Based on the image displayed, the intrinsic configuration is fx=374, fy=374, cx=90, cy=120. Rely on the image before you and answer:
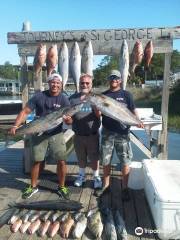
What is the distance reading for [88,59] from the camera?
219 inches

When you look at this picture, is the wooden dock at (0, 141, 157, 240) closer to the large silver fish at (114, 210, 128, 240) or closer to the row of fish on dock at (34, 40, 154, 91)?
the large silver fish at (114, 210, 128, 240)

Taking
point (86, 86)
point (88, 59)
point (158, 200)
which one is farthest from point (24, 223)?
point (88, 59)

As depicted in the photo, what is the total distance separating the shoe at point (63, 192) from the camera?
16.8 ft

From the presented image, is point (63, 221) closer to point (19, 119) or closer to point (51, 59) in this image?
point (19, 119)

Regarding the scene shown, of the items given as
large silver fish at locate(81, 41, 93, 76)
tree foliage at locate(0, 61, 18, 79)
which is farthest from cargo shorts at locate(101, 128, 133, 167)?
tree foliage at locate(0, 61, 18, 79)

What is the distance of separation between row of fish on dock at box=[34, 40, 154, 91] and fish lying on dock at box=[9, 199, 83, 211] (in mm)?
1754

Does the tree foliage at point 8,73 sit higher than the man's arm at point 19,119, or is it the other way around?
the man's arm at point 19,119

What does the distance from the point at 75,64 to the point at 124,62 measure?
72cm

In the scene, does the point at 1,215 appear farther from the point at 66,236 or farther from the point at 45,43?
the point at 45,43

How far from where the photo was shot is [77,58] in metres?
5.55

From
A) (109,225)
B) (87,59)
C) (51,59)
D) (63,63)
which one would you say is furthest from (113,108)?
(109,225)

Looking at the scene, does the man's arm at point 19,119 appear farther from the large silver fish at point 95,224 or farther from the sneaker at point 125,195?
the sneaker at point 125,195

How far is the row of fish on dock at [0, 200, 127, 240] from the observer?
4.00 metres

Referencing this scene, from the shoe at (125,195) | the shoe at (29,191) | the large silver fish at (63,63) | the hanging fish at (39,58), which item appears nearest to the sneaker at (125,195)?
the shoe at (125,195)
